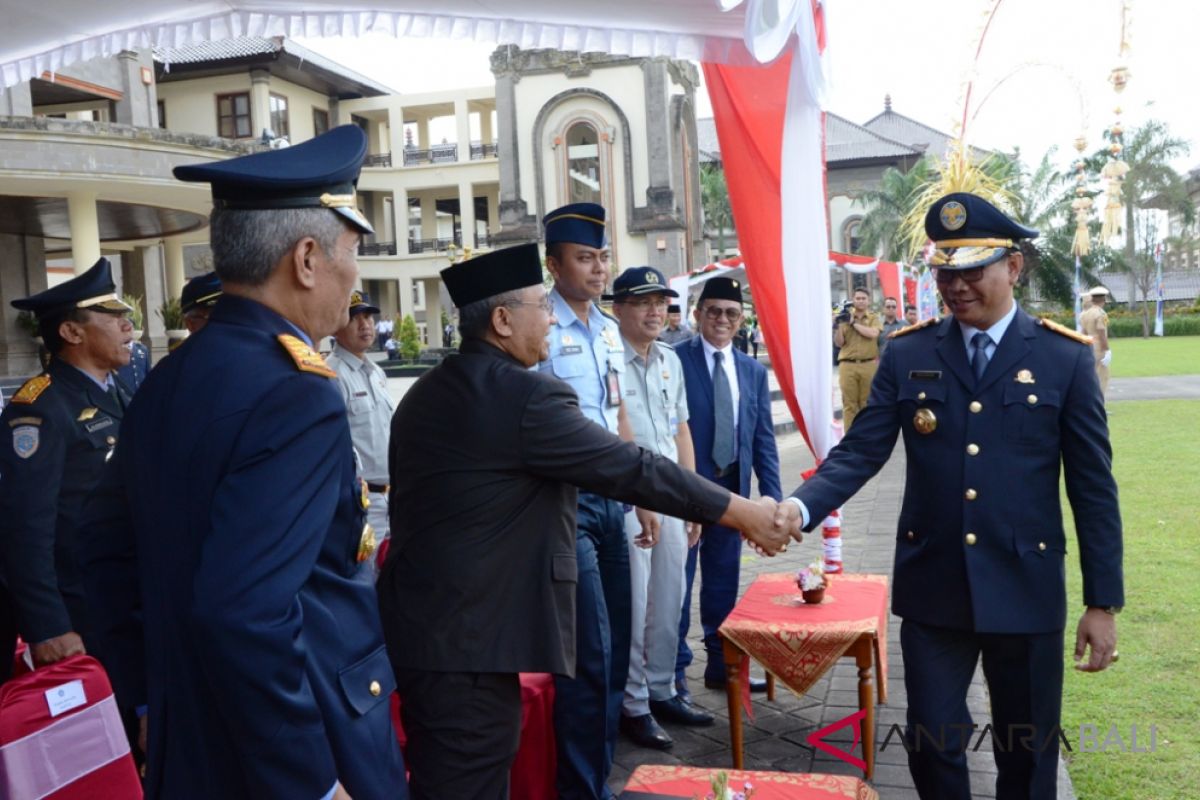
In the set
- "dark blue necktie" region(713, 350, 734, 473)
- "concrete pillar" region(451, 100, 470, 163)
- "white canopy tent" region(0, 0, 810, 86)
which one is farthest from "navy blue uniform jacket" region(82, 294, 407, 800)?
"concrete pillar" region(451, 100, 470, 163)

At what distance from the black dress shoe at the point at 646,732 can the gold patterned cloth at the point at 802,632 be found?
0.56m

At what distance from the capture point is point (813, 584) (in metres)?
4.12

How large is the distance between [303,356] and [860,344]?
35.1 feet

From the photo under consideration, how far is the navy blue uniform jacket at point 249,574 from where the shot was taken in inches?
58.4

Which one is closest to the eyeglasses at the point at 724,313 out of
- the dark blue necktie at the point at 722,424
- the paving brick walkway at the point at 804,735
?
the dark blue necktie at the point at 722,424

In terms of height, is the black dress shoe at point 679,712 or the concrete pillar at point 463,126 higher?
the concrete pillar at point 463,126

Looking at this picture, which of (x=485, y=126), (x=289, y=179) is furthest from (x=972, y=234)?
(x=485, y=126)

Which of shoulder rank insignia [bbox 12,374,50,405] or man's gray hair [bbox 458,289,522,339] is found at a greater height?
man's gray hair [bbox 458,289,522,339]

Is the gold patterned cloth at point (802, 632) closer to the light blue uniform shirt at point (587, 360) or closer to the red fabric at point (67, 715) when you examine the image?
the light blue uniform shirt at point (587, 360)

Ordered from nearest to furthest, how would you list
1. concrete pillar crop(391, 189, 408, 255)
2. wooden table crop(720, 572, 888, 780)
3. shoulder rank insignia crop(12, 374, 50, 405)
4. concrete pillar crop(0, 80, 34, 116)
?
shoulder rank insignia crop(12, 374, 50, 405), wooden table crop(720, 572, 888, 780), concrete pillar crop(0, 80, 34, 116), concrete pillar crop(391, 189, 408, 255)

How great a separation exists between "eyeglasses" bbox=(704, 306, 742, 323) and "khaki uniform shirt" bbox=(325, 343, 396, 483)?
171 centimetres

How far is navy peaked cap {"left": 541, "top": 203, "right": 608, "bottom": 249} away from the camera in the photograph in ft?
13.2

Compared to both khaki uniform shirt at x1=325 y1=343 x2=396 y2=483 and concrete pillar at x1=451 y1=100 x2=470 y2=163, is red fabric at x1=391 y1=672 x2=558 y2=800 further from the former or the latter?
concrete pillar at x1=451 y1=100 x2=470 y2=163

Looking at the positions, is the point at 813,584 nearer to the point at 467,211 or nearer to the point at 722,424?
the point at 722,424
